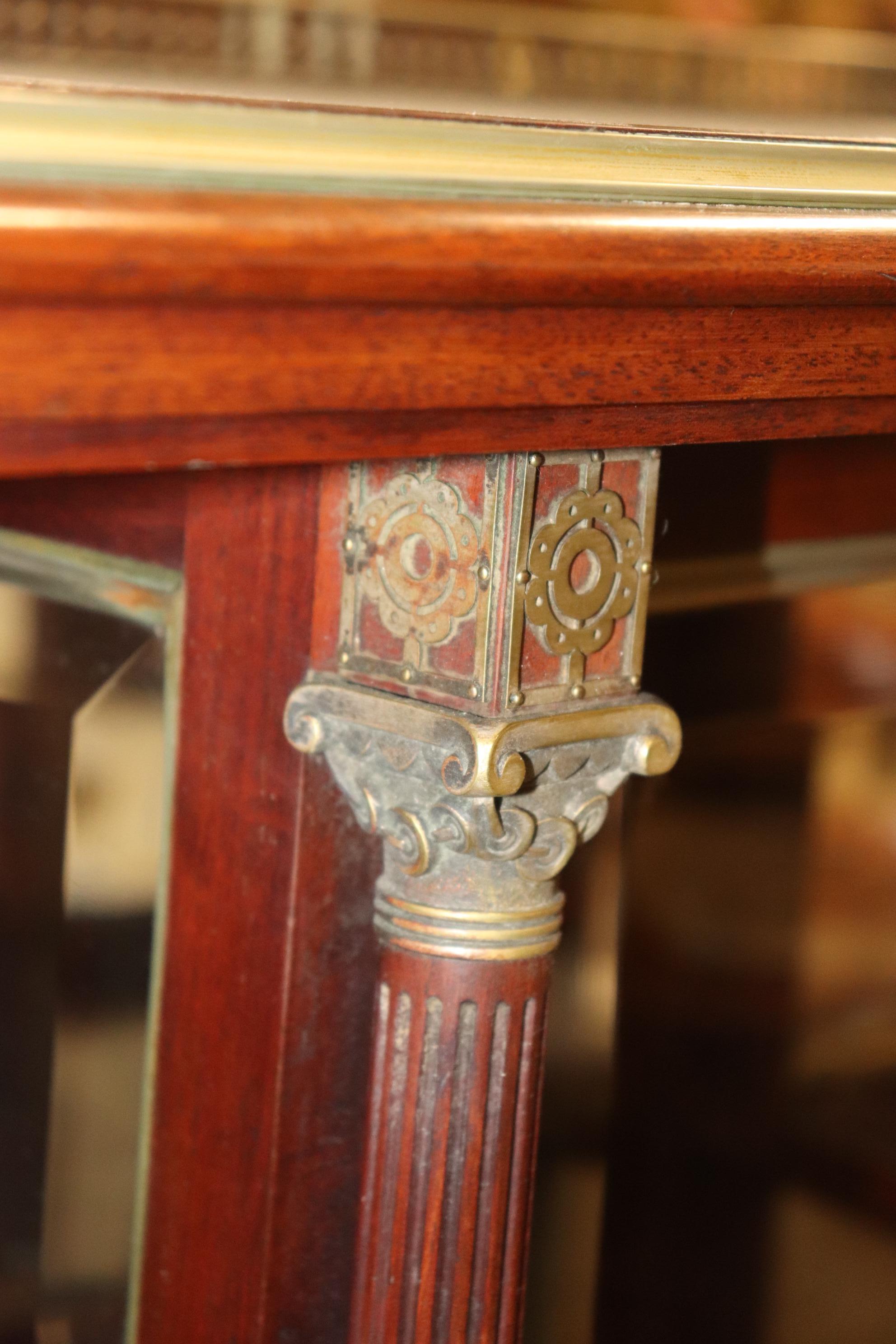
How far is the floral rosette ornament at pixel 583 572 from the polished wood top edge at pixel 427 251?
0.17m

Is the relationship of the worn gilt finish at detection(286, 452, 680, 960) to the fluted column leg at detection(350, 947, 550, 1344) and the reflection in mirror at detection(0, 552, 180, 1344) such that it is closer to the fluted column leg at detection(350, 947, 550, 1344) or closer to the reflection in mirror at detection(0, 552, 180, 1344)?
the fluted column leg at detection(350, 947, 550, 1344)

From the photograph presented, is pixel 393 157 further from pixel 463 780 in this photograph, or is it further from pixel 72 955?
pixel 72 955

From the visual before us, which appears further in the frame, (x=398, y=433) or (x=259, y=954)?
(x=259, y=954)

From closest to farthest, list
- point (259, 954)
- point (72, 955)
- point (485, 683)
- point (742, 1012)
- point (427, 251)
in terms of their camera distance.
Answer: point (427, 251), point (485, 683), point (259, 954), point (72, 955), point (742, 1012)

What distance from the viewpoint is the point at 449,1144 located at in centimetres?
94

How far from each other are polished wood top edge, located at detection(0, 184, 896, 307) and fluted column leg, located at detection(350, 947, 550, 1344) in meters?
0.40

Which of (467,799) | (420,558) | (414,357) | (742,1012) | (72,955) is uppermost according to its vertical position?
(414,357)

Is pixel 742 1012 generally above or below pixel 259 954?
below

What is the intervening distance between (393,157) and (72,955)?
664 mm

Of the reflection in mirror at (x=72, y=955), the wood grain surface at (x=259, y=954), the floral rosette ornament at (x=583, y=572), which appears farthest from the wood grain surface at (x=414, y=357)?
the reflection in mirror at (x=72, y=955)

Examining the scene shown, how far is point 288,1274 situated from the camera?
1019 millimetres

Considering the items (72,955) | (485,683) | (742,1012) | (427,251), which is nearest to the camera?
(427,251)

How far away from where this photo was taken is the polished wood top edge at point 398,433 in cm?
61

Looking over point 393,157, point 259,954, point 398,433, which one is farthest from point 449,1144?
point 393,157
